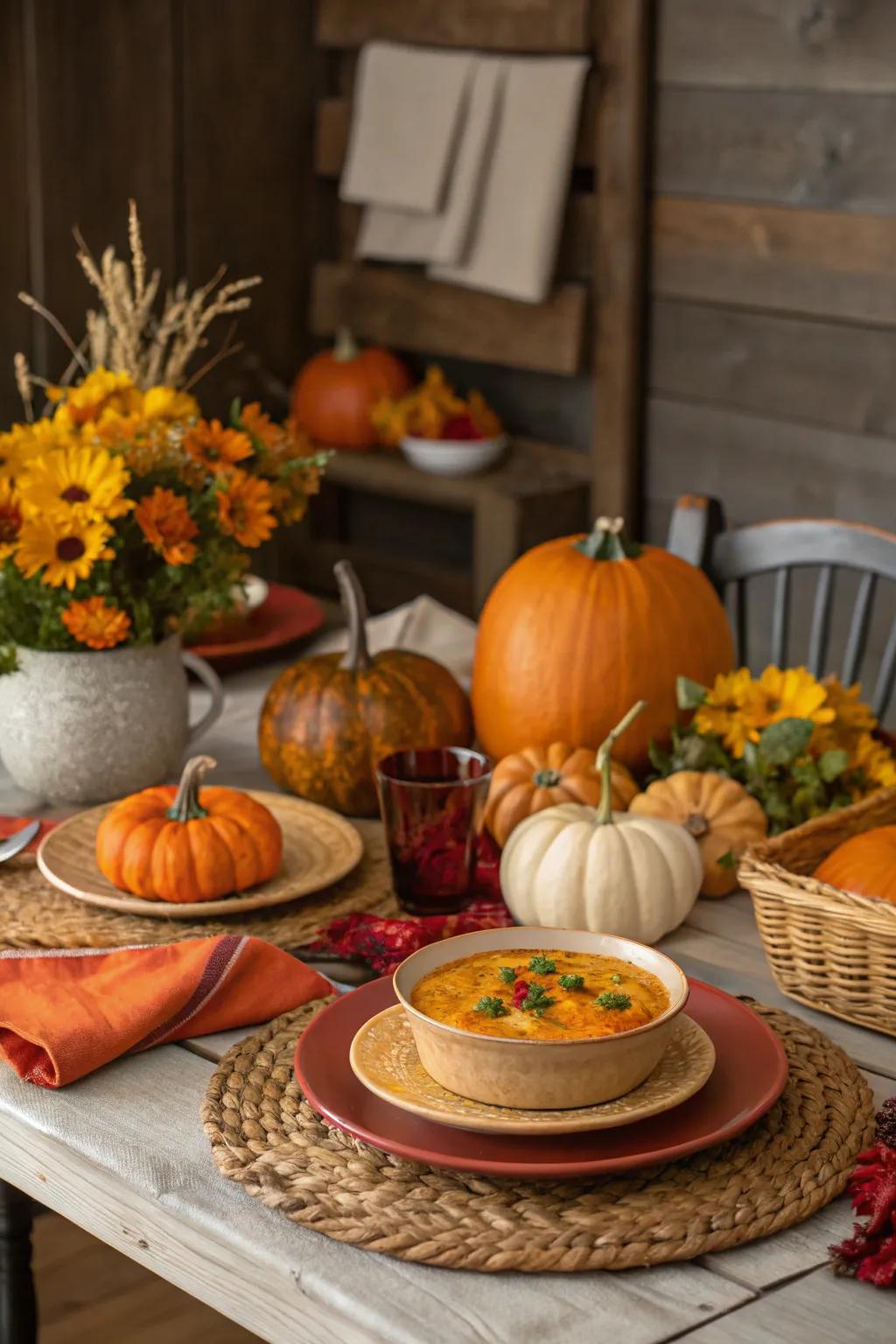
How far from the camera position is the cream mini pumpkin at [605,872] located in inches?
44.8

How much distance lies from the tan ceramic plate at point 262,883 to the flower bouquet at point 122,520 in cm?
14

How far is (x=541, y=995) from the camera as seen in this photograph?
85 cm

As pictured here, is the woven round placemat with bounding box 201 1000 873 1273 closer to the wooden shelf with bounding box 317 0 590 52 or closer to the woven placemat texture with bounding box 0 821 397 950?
the woven placemat texture with bounding box 0 821 397 950

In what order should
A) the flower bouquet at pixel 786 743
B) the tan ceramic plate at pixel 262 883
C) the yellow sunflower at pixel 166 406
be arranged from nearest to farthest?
the tan ceramic plate at pixel 262 883 < the flower bouquet at pixel 786 743 < the yellow sunflower at pixel 166 406

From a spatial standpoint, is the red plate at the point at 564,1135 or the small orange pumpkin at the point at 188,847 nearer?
the red plate at the point at 564,1135

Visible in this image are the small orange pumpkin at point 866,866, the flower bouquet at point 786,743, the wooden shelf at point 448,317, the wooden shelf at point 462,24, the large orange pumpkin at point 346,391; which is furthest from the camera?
the large orange pumpkin at point 346,391

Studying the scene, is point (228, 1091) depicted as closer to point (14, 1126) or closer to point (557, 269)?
point (14, 1126)

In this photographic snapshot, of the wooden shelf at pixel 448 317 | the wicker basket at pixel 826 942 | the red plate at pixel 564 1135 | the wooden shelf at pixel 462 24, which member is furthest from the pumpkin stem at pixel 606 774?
the wooden shelf at pixel 462 24

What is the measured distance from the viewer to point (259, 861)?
120cm

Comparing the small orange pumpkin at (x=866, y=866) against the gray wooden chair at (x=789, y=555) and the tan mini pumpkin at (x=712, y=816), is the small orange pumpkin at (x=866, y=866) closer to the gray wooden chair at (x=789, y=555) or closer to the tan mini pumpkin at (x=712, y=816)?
the tan mini pumpkin at (x=712, y=816)

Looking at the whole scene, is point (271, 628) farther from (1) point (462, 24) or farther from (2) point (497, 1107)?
(1) point (462, 24)

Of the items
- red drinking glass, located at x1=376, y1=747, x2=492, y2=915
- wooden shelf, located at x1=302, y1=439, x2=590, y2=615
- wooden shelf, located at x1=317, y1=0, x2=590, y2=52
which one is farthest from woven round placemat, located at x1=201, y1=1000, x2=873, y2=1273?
wooden shelf, located at x1=317, y1=0, x2=590, y2=52

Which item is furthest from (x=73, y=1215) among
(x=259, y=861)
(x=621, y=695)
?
(x=621, y=695)

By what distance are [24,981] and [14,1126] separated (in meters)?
0.11
